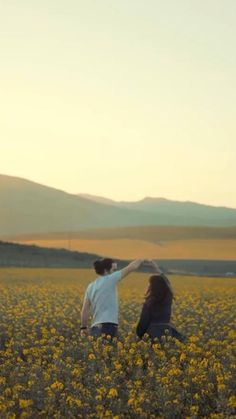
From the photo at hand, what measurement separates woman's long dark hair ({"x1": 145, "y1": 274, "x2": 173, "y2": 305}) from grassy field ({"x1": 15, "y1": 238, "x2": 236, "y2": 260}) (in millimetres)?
75568

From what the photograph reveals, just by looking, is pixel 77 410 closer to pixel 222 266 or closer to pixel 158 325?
pixel 158 325

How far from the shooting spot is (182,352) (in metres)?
12.8

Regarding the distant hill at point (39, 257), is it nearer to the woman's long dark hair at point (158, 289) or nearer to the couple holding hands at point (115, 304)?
the couple holding hands at point (115, 304)

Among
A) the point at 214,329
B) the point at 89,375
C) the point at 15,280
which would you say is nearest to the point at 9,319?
the point at 214,329

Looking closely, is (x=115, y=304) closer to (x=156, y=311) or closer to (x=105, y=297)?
(x=105, y=297)

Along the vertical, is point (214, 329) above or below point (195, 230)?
below

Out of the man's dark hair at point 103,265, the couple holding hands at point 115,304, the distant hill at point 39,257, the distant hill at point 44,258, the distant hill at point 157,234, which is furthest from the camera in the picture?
the distant hill at point 157,234

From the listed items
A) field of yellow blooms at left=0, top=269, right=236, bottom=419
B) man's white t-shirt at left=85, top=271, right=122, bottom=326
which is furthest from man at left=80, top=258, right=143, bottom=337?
field of yellow blooms at left=0, top=269, right=236, bottom=419

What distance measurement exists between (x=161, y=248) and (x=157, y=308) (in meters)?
96.0

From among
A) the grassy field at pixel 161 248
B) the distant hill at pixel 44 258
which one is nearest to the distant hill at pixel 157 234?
the grassy field at pixel 161 248

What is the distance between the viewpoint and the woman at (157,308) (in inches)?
504

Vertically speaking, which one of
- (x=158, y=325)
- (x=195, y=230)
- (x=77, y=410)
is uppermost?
(x=195, y=230)

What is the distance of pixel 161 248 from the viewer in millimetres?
108812

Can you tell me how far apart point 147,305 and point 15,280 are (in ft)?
79.8
